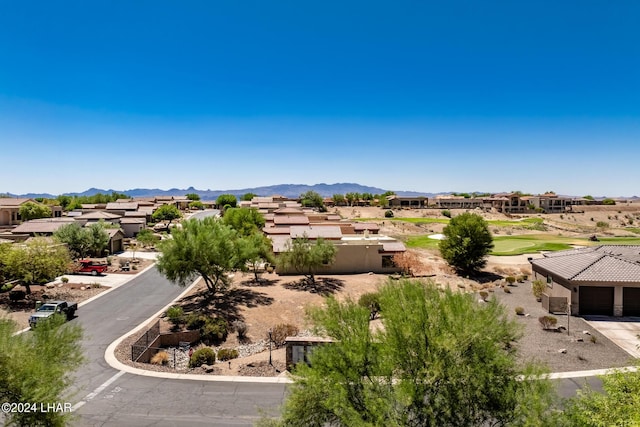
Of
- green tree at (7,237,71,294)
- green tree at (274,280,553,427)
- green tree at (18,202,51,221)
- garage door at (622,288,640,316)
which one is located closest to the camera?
green tree at (274,280,553,427)

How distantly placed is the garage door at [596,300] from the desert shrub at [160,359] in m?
29.6

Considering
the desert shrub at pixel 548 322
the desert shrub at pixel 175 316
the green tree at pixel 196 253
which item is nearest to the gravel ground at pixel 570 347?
the desert shrub at pixel 548 322

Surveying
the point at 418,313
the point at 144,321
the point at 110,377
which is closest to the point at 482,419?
the point at 418,313

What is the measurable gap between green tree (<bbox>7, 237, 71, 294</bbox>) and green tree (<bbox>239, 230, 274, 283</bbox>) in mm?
15708

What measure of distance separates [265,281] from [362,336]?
32193 millimetres

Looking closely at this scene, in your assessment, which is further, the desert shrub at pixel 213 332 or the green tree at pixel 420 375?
the desert shrub at pixel 213 332

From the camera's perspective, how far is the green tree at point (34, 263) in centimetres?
3212

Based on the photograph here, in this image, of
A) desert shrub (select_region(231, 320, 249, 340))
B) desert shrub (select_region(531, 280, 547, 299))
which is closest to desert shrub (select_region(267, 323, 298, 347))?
desert shrub (select_region(231, 320, 249, 340))

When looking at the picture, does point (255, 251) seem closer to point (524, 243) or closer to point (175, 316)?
point (175, 316)

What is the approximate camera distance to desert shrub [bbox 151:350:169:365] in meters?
23.3

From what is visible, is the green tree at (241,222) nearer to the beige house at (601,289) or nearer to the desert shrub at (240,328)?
the desert shrub at (240,328)

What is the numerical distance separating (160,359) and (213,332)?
4.28 meters

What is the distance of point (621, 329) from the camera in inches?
1056

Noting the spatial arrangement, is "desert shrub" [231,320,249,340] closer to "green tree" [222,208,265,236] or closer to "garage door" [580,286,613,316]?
"garage door" [580,286,613,316]
